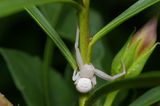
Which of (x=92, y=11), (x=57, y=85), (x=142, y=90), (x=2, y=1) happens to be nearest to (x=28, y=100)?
(x=57, y=85)

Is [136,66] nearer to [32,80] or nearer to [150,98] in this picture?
[150,98]

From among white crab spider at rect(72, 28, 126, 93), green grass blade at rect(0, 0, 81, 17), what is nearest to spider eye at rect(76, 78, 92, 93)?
white crab spider at rect(72, 28, 126, 93)

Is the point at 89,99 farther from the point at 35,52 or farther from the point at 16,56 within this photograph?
the point at 35,52

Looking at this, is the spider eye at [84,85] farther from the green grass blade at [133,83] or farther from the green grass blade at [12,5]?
the green grass blade at [12,5]

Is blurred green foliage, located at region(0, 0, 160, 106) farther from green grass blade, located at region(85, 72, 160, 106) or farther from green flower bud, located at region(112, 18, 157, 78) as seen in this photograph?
green grass blade, located at region(85, 72, 160, 106)

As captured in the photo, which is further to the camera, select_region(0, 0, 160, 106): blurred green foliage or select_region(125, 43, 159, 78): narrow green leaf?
select_region(0, 0, 160, 106): blurred green foliage
